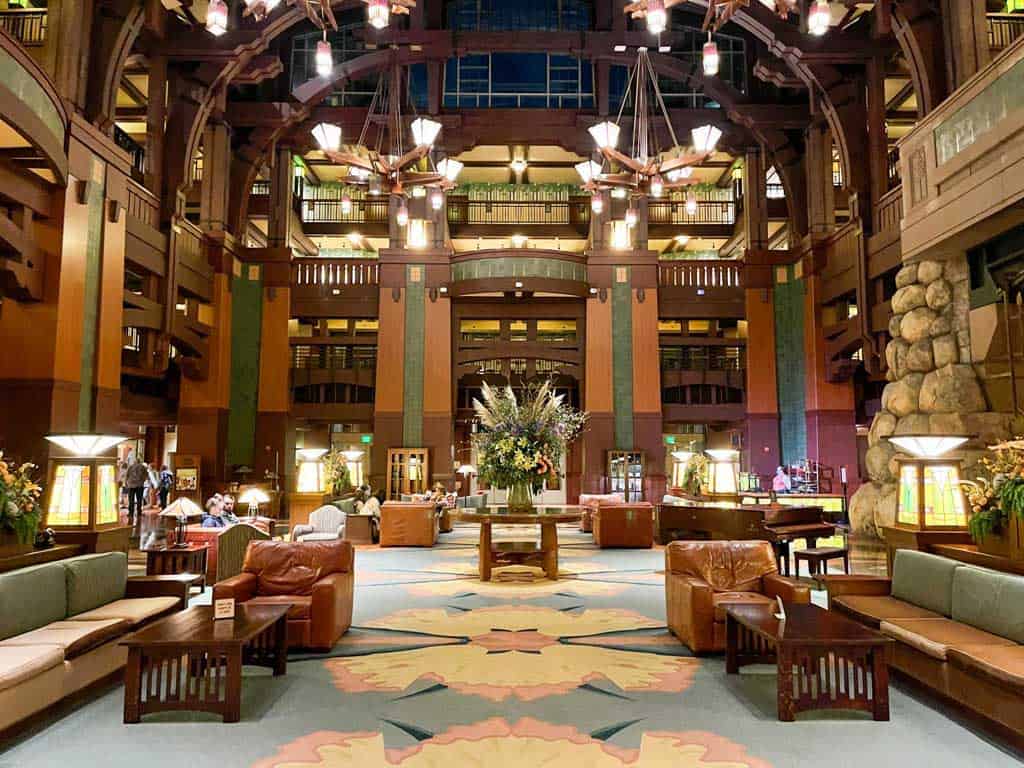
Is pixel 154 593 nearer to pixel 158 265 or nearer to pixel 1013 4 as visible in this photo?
pixel 158 265

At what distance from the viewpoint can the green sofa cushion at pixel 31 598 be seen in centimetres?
377

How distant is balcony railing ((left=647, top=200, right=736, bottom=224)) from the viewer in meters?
18.8

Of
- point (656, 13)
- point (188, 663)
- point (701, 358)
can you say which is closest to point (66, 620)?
point (188, 663)

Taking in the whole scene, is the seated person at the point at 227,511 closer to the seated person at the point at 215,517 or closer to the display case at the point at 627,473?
the seated person at the point at 215,517

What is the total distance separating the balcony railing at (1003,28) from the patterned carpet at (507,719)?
31.6 ft

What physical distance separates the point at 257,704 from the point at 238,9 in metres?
12.3

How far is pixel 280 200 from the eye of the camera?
16562mm

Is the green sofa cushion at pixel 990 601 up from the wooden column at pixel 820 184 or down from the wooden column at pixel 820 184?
down

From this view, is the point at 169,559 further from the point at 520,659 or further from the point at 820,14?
the point at 820,14

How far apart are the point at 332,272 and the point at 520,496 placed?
406 inches

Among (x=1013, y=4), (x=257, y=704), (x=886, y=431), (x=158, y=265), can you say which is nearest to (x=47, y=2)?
(x=158, y=265)

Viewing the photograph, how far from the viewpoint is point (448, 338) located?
52.2 feet

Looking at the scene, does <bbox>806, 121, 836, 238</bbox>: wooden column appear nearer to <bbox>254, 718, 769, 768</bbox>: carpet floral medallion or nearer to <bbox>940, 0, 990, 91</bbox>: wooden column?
<bbox>940, 0, 990, 91</bbox>: wooden column

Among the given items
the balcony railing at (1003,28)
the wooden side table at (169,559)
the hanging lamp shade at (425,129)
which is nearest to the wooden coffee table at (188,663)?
the wooden side table at (169,559)
